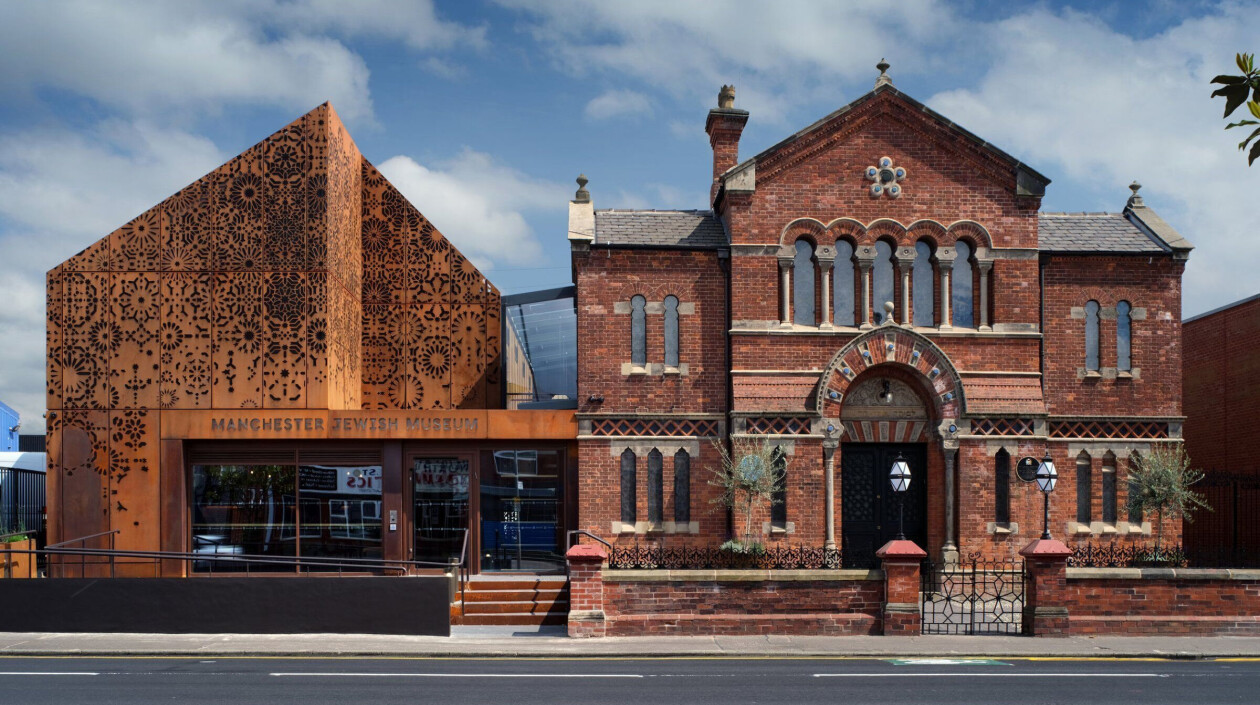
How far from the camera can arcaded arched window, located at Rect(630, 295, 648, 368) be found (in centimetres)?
2312

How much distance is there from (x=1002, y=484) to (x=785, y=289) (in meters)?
5.94

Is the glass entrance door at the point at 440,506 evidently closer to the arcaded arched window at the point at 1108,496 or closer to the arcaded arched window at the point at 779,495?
the arcaded arched window at the point at 779,495

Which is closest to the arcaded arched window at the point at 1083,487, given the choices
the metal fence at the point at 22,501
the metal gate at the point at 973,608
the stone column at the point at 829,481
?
the metal gate at the point at 973,608

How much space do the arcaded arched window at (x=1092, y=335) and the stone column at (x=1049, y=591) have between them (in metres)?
7.43

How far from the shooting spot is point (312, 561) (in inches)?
746

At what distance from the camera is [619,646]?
16.5m

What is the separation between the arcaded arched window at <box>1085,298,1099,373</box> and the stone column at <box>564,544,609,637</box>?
484 inches

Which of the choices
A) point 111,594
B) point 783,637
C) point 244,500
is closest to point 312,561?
point 111,594

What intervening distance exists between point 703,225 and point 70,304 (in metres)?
13.4

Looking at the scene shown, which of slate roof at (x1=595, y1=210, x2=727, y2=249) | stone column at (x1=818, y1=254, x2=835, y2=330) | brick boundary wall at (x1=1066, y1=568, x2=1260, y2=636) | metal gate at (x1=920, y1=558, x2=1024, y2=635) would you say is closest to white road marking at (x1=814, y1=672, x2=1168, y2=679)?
metal gate at (x1=920, y1=558, x2=1024, y2=635)

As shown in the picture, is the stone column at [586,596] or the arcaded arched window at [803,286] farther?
the arcaded arched window at [803,286]

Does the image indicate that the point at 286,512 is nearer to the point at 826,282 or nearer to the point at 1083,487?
the point at 826,282

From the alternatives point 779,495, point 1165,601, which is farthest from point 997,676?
point 779,495

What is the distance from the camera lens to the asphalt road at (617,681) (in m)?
12.4
